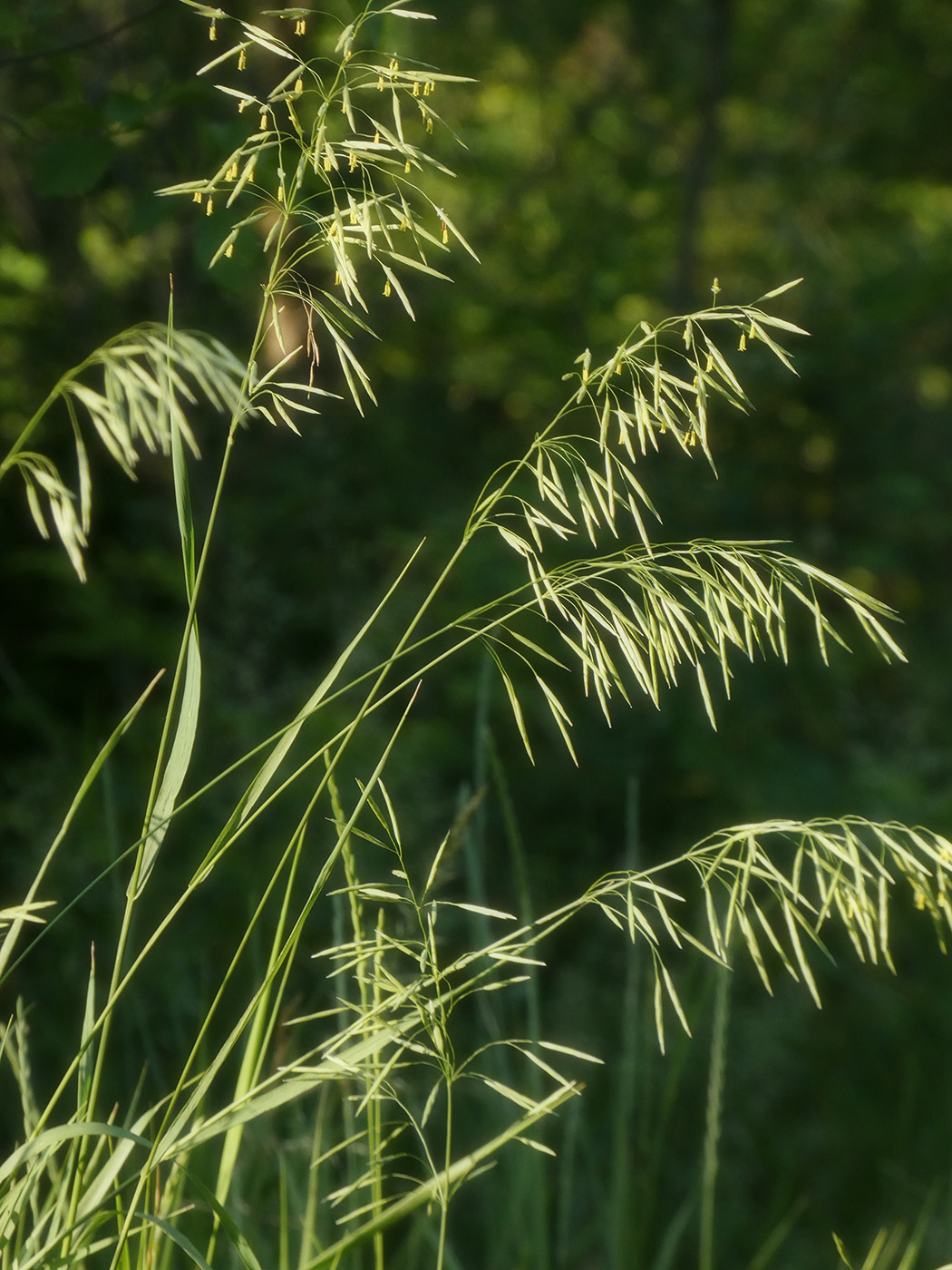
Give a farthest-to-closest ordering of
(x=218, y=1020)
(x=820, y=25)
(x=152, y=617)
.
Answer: (x=820, y=25), (x=152, y=617), (x=218, y=1020)

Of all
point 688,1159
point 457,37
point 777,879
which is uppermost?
point 457,37

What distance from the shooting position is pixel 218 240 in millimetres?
1271

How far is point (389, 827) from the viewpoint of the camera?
4.00 ft

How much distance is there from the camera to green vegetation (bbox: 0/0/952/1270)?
700 mm

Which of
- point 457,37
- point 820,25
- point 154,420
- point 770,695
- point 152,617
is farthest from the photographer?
point 820,25

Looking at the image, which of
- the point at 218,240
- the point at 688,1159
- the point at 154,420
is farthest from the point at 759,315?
the point at 688,1159

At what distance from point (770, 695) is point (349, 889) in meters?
2.44

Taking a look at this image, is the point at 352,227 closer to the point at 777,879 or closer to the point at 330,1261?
the point at 777,879

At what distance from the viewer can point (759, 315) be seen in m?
0.69

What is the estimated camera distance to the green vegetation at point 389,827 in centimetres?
70

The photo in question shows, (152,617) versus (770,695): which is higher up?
(152,617)

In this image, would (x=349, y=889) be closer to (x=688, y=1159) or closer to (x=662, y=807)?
(x=688, y=1159)

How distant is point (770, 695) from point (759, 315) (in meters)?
2.39

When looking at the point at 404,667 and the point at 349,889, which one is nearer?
the point at 349,889
